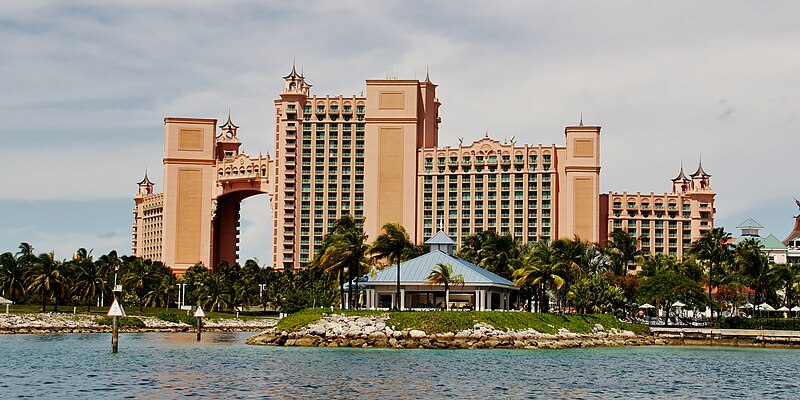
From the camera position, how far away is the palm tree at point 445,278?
298 ft

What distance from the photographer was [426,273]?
9600 centimetres

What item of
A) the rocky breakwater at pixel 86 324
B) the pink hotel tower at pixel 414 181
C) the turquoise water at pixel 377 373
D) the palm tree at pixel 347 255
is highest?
the pink hotel tower at pixel 414 181

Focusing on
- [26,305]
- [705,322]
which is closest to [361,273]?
[705,322]

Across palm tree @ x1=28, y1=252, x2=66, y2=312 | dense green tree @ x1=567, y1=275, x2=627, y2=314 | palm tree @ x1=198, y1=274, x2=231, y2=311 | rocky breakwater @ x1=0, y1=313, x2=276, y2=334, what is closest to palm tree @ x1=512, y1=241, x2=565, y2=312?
dense green tree @ x1=567, y1=275, x2=627, y2=314

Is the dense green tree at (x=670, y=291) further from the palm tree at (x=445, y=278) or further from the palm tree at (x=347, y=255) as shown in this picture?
the palm tree at (x=347, y=255)

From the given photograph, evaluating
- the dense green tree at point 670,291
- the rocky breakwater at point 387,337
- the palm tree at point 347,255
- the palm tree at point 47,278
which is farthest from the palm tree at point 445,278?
the palm tree at point 47,278

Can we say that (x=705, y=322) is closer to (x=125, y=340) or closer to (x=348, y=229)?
(x=348, y=229)

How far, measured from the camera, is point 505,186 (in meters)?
196

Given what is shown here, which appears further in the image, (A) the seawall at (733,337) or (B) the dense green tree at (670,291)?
(B) the dense green tree at (670,291)

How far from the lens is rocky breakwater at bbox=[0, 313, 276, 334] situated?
114 metres

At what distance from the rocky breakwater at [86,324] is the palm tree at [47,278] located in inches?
→ 171

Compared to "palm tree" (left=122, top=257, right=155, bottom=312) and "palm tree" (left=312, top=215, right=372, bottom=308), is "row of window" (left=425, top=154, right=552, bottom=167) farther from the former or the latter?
"palm tree" (left=312, top=215, right=372, bottom=308)

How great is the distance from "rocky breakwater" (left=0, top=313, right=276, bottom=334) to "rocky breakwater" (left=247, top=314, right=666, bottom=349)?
3564 centimetres

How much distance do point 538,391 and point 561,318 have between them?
4343 cm
